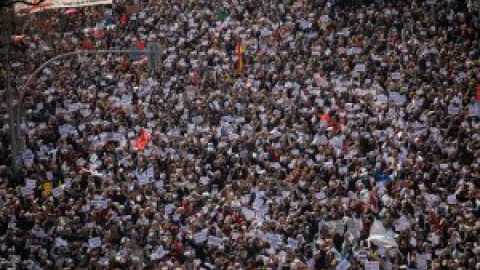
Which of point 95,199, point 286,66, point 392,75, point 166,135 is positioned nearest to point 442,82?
point 392,75

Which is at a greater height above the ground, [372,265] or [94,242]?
[94,242]

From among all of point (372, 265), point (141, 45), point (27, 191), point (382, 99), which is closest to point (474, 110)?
point (382, 99)

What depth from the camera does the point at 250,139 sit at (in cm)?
4934

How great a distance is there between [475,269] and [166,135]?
443 inches

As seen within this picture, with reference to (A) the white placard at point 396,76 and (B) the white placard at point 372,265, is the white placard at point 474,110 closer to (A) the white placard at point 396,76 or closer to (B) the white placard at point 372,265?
(A) the white placard at point 396,76

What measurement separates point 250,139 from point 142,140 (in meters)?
3.12

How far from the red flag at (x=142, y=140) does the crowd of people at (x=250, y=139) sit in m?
0.11

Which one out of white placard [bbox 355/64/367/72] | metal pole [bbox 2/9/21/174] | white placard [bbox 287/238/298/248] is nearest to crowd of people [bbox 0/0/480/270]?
white placard [bbox 287/238/298/248]

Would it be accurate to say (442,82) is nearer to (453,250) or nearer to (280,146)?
(280,146)

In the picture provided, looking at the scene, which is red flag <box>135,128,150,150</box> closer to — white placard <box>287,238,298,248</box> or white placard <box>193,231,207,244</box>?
white placard <box>193,231,207,244</box>

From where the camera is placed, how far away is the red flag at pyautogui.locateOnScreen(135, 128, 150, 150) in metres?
49.2

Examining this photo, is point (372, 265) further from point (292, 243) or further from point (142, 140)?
point (142, 140)

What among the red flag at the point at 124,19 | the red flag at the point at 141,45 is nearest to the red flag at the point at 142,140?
the red flag at the point at 141,45

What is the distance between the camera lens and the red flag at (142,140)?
49188 millimetres
